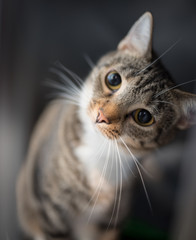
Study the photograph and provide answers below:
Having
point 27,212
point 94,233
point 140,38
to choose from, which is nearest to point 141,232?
point 94,233

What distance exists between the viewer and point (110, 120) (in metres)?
0.50

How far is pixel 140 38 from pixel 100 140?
8.8 inches

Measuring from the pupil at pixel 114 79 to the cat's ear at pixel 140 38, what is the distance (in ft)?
0.17

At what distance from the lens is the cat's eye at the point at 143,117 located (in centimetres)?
46

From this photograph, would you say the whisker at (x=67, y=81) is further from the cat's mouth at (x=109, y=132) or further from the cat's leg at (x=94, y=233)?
the cat's leg at (x=94, y=233)

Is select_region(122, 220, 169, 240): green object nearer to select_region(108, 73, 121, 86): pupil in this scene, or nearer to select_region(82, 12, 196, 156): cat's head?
select_region(82, 12, 196, 156): cat's head

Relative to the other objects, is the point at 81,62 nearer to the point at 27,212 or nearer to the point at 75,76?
the point at 75,76

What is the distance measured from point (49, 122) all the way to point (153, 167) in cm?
34

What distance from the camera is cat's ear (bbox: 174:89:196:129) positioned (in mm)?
414

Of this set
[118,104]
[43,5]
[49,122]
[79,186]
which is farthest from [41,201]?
[43,5]

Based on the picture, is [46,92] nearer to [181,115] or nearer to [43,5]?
[43,5]

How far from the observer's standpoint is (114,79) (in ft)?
1.71

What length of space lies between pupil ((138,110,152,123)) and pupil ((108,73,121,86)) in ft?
0.27

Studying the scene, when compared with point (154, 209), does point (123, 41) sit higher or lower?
higher
